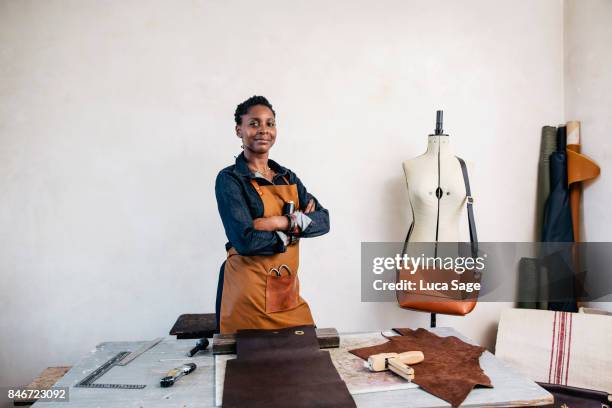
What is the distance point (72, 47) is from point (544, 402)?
3.59m

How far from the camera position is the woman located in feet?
7.79

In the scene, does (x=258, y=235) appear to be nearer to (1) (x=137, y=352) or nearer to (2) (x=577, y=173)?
(1) (x=137, y=352)

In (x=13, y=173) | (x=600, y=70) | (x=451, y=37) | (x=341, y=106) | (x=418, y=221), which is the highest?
(x=451, y=37)

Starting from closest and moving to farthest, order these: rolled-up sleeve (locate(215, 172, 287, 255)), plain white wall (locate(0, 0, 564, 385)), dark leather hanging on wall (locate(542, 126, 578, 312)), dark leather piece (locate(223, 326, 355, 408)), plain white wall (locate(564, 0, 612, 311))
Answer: dark leather piece (locate(223, 326, 355, 408)) < rolled-up sleeve (locate(215, 172, 287, 255)) < plain white wall (locate(0, 0, 564, 385)) < plain white wall (locate(564, 0, 612, 311)) < dark leather hanging on wall (locate(542, 126, 578, 312))

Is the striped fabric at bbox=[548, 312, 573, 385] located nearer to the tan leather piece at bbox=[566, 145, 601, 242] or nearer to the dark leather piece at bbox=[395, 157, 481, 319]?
the dark leather piece at bbox=[395, 157, 481, 319]

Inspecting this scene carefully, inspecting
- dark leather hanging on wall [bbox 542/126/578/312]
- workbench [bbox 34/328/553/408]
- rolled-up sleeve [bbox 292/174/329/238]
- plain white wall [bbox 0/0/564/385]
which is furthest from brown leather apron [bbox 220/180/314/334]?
dark leather hanging on wall [bbox 542/126/578/312]

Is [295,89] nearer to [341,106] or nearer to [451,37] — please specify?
[341,106]

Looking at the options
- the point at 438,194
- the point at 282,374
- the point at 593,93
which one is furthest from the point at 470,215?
the point at 282,374

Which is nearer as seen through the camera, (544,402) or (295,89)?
(544,402)

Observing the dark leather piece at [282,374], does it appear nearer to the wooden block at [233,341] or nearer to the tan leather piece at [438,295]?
the wooden block at [233,341]

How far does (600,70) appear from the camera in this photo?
3557mm

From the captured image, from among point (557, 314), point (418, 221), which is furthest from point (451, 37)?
point (557, 314)

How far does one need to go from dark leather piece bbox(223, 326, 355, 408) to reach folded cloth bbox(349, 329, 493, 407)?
0.76 ft

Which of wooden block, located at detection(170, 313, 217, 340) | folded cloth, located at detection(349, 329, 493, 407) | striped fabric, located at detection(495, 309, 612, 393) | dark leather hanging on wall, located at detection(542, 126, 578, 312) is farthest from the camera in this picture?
dark leather hanging on wall, located at detection(542, 126, 578, 312)
